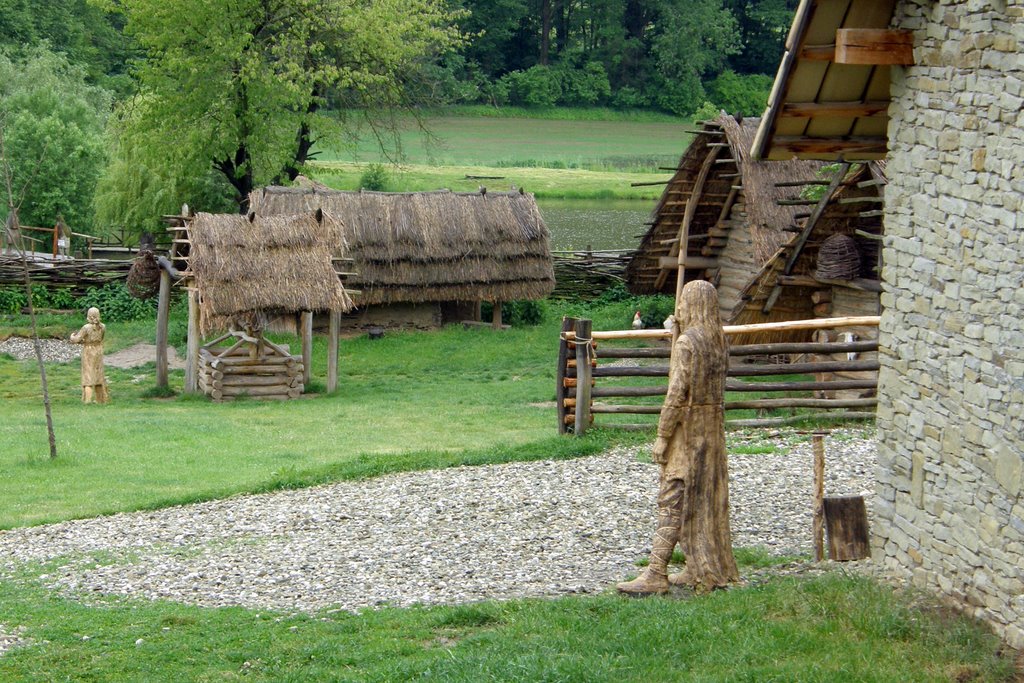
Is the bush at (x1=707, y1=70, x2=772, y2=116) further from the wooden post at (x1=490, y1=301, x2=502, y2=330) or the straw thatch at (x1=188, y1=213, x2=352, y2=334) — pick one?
the straw thatch at (x1=188, y1=213, x2=352, y2=334)

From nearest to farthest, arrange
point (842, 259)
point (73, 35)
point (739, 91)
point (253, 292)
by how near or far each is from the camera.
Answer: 1. point (842, 259)
2. point (253, 292)
3. point (73, 35)
4. point (739, 91)

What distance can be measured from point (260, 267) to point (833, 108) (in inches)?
489

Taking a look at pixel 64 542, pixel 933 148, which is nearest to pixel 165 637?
pixel 64 542

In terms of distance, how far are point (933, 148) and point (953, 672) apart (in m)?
3.62

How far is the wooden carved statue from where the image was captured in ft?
28.6

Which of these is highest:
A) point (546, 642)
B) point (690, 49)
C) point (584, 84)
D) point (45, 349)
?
point (690, 49)

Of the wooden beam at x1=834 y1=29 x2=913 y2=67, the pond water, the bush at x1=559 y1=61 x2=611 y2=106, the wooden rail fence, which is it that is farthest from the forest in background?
the bush at x1=559 y1=61 x2=611 y2=106

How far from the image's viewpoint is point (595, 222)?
1935 inches

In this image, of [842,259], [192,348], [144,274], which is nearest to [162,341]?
[192,348]

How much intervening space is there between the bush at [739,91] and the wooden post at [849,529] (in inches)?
2269

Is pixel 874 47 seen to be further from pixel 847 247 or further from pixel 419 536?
pixel 847 247

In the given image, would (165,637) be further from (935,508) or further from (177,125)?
(177,125)

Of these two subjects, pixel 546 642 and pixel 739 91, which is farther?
pixel 739 91

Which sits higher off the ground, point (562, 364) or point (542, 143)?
point (542, 143)
